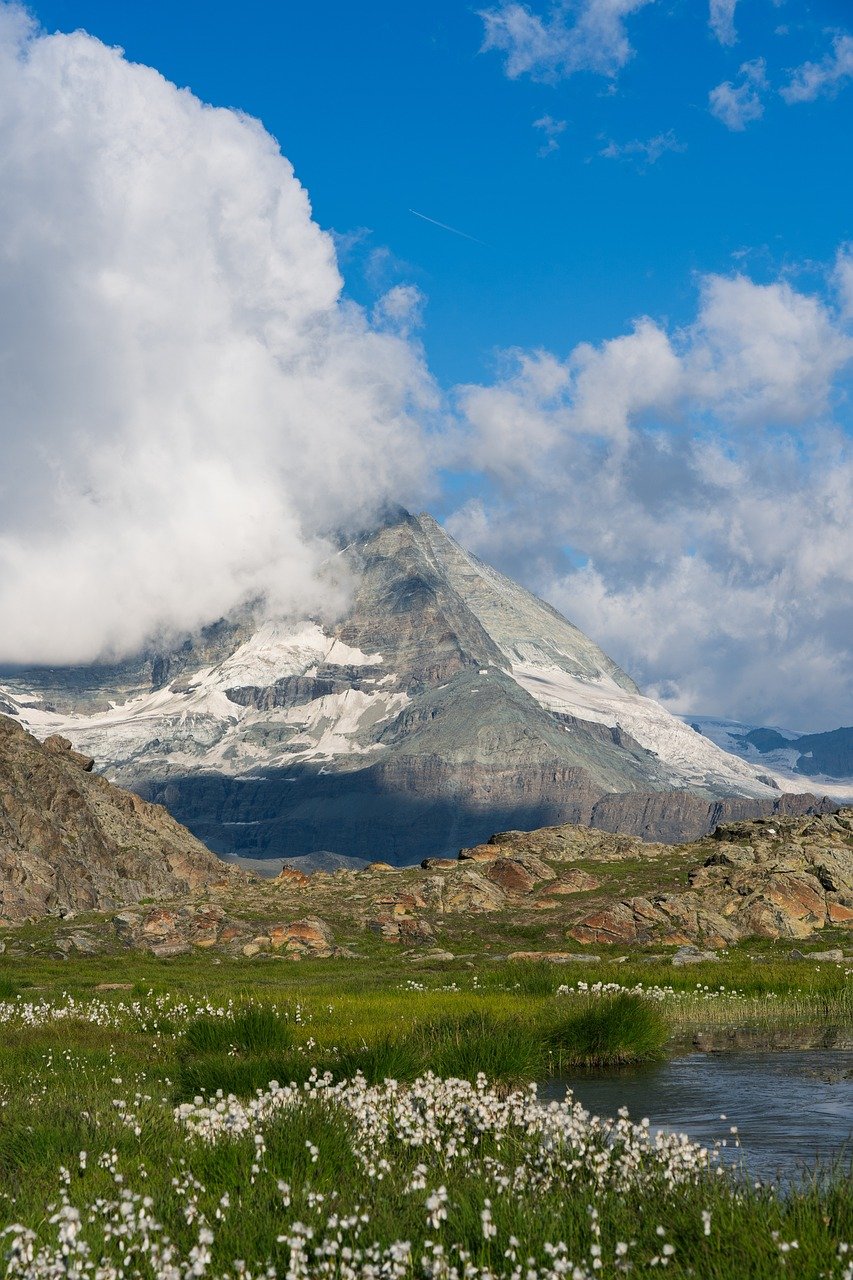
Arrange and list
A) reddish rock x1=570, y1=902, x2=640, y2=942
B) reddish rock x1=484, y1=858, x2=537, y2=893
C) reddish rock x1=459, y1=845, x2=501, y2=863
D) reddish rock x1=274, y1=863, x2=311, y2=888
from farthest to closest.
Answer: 1. reddish rock x1=459, y1=845, x2=501, y2=863
2. reddish rock x1=274, y1=863, x2=311, y2=888
3. reddish rock x1=484, y1=858, x2=537, y2=893
4. reddish rock x1=570, y1=902, x2=640, y2=942

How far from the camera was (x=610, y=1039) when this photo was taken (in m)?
28.8

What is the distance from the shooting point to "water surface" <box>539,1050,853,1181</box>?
1791 centimetres

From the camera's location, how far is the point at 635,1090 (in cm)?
2491

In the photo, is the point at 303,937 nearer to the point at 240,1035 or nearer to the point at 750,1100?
the point at 240,1035

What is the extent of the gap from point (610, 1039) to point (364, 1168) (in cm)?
1624

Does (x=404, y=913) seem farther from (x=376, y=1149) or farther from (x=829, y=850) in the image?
(x=376, y=1149)

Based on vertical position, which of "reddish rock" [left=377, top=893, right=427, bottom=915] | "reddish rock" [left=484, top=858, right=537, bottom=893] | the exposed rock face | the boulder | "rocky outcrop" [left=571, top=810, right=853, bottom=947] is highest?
"rocky outcrop" [left=571, top=810, right=853, bottom=947]

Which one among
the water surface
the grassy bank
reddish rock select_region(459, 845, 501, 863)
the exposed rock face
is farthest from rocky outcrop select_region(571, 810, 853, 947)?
the exposed rock face

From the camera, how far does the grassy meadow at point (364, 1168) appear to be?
10133 millimetres

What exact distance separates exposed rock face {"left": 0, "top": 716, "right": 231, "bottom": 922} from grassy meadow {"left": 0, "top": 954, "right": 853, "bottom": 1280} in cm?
8697

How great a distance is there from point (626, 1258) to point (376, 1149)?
509 cm

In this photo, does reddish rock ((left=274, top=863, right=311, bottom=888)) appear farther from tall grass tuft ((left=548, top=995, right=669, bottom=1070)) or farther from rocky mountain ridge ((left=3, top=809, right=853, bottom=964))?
tall grass tuft ((left=548, top=995, right=669, bottom=1070))

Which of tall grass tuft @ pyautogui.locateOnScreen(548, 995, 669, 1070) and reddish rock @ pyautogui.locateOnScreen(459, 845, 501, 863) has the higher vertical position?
tall grass tuft @ pyautogui.locateOnScreen(548, 995, 669, 1070)

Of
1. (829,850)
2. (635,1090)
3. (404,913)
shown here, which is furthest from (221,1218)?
(829,850)
